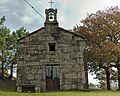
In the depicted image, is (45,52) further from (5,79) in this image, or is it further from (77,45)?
(5,79)

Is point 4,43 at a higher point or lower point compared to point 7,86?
higher

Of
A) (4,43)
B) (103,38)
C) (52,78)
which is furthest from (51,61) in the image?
(4,43)

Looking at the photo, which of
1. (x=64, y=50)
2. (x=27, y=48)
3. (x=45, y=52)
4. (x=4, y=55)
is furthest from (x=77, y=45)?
(x=4, y=55)

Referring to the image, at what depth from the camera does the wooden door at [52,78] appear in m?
19.3

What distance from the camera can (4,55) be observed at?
3131 centimetres

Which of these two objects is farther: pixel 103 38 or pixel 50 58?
pixel 103 38

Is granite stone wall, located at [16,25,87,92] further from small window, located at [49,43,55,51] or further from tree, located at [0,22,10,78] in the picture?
tree, located at [0,22,10,78]

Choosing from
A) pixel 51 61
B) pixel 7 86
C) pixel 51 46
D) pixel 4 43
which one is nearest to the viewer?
pixel 51 61

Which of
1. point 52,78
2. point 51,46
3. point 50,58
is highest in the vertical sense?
point 51,46

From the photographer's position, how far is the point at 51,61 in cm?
1953

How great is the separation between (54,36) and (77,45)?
6.63ft

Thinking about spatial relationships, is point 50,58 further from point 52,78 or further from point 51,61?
point 52,78

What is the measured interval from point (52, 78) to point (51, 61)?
135cm

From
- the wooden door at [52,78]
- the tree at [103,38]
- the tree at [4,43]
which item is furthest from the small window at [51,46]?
the tree at [4,43]
